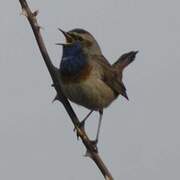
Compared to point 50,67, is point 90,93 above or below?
above

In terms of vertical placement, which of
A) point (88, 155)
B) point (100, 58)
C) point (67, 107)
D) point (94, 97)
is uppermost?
point (100, 58)

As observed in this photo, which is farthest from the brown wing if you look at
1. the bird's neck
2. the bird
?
the bird's neck

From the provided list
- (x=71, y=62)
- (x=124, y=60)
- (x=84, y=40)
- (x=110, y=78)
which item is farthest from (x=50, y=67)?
(x=124, y=60)

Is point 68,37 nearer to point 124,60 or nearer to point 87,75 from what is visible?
point 87,75

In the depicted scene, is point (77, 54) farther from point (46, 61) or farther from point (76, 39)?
point (46, 61)

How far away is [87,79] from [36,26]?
3465 millimetres

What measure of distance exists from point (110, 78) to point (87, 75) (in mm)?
758

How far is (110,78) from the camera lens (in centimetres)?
746

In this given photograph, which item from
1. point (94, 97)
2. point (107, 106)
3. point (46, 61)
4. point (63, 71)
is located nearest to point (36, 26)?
point (46, 61)

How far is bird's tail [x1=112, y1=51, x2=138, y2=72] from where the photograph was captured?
8492mm

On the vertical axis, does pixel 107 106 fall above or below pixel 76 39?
below

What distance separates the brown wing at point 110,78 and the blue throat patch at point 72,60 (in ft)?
1.43

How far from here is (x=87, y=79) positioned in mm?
6758

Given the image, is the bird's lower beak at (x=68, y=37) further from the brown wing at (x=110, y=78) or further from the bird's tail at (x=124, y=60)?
the bird's tail at (x=124, y=60)
